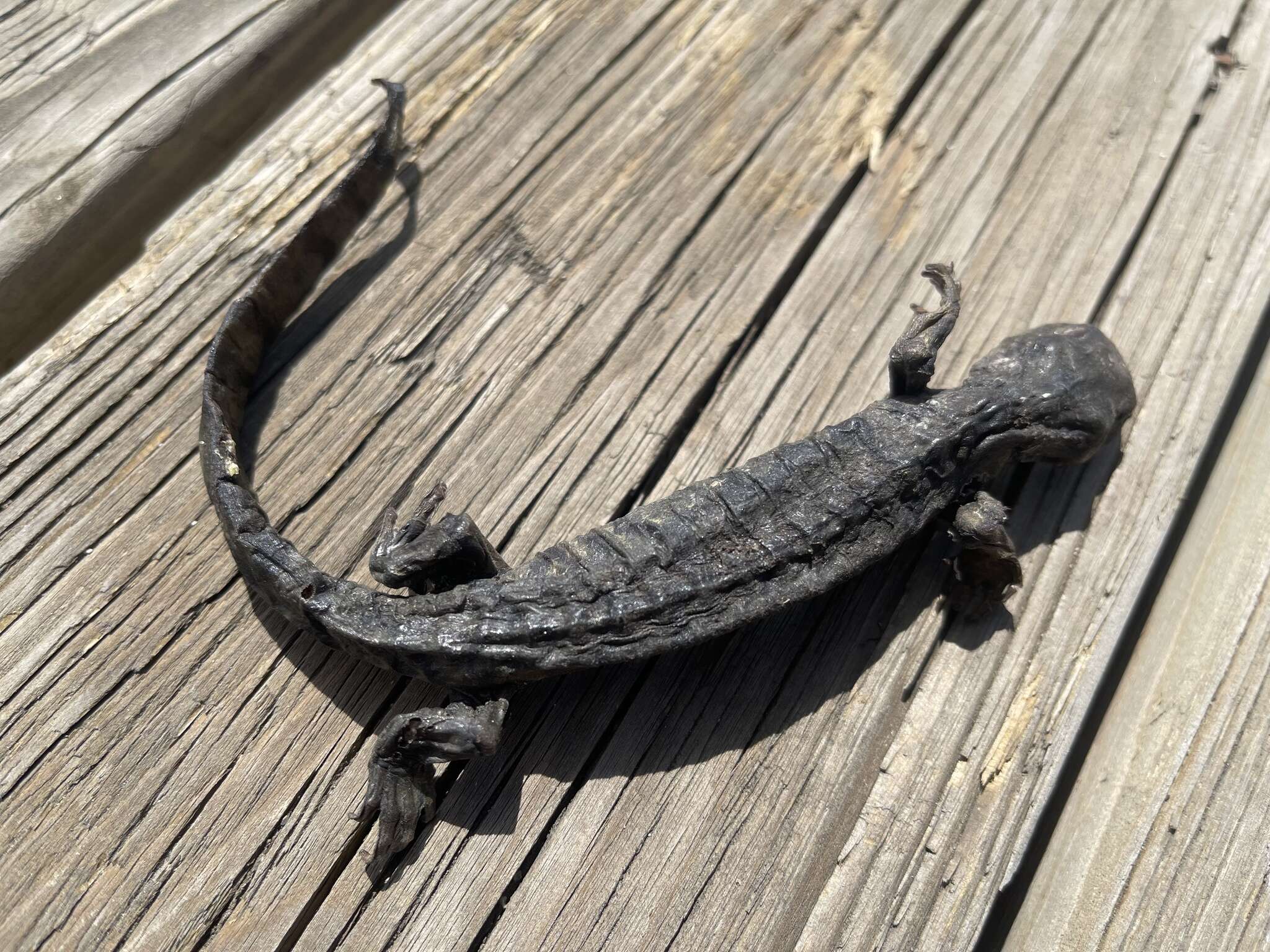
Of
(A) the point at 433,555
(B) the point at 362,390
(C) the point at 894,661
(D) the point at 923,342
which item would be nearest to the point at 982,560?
(C) the point at 894,661

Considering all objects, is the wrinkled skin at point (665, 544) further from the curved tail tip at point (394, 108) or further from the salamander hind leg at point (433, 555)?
the curved tail tip at point (394, 108)

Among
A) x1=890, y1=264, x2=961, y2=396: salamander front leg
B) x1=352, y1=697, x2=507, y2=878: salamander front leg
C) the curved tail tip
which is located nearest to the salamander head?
x1=890, y1=264, x2=961, y2=396: salamander front leg

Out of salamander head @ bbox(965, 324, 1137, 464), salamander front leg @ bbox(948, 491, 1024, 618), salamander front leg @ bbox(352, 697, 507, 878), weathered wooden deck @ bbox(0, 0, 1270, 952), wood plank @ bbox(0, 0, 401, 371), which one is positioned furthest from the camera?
wood plank @ bbox(0, 0, 401, 371)

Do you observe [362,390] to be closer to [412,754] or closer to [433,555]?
[433,555]

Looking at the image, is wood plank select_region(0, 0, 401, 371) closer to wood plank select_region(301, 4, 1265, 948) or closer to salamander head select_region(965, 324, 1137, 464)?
wood plank select_region(301, 4, 1265, 948)

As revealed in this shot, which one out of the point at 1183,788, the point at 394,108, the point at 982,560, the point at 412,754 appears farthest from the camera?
the point at 394,108

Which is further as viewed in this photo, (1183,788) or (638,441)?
(638,441)

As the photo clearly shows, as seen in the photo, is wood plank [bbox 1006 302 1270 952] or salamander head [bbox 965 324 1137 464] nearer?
wood plank [bbox 1006 302 1270 952]

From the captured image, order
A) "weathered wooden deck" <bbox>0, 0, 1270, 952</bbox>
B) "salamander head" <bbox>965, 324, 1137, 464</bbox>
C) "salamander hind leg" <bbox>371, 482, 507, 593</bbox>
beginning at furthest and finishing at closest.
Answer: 1. "salamander head" <bbox>965, 324, 1137, 464</bbox>
2. "salamander hind leg" <bbox>371, 482, 507, 593</bbox>
3. "weathered wooden deck" <bbox>0, 0, 1270, 952</bbox>
